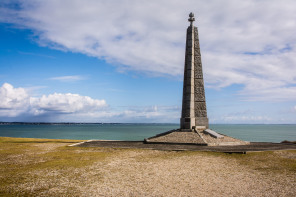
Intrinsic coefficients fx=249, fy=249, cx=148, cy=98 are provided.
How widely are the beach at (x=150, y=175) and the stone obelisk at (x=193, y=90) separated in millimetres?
10665

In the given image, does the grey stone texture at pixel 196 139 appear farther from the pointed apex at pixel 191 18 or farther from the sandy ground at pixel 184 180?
the pointed apex at pixel 191 18

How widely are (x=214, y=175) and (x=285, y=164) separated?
5.07m

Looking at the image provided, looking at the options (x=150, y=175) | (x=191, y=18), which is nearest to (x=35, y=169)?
(x=150, y=175)

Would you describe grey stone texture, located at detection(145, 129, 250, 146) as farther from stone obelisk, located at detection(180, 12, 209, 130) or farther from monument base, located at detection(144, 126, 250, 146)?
stone obelisk, located at detection(180, 12, 209, 130)

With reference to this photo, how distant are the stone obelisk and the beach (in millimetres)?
10665

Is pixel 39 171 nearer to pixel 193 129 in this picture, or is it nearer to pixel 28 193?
pixel 28 193

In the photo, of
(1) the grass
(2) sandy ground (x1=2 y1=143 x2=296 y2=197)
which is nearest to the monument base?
(2) sandy ground (x1=2 y1=143 x2=296 y2=197)

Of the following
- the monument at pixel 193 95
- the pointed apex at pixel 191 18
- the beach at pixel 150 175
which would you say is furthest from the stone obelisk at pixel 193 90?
the beach at pixel 150 175

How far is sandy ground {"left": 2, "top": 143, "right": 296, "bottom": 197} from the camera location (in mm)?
8930

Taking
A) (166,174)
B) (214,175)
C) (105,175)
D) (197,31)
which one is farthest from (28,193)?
(197,31)

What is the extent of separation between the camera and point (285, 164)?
1358cm

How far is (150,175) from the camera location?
36.9ft

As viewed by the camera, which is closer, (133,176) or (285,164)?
(133,176)

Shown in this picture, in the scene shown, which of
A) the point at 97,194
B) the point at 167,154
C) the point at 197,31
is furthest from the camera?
the point at 197,31
